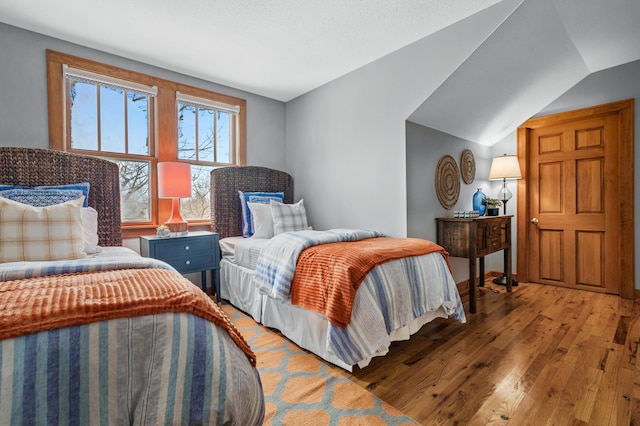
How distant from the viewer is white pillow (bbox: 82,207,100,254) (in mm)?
2205

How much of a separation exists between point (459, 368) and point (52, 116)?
3677 mm

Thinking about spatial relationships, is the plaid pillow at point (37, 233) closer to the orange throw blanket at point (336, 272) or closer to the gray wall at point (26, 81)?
the gray wall at point (26, 81)

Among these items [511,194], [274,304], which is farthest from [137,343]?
[511,194]

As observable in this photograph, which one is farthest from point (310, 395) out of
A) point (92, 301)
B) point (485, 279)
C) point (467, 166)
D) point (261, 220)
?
point (485, 279)

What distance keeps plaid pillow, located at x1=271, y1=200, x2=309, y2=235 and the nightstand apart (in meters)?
0.62

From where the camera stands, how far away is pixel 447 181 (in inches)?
134

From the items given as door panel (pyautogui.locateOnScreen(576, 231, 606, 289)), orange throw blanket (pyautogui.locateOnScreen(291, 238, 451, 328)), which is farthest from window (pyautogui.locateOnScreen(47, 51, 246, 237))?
door panel (pyautogui.locateOnScreen(576, 231, 606, 289))

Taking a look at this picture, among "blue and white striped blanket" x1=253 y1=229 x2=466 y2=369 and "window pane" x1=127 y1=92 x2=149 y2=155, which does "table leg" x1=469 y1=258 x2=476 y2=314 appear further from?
"window pane" x1=127 y1=92 x2=149 y2=155

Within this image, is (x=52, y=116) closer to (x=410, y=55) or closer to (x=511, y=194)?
(x=410, y=55)

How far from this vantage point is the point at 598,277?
3475 millimetres

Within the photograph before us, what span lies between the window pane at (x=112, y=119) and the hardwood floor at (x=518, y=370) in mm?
2925

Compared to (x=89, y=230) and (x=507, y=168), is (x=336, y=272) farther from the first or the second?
(x=507, y=168)

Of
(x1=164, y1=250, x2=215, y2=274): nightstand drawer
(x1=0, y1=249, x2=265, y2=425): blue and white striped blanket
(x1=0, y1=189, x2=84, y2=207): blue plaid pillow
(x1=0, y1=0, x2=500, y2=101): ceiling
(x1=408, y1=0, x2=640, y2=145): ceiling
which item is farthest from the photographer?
(x1=164, y1=250, x2=215, y2=274): nightstand drawer

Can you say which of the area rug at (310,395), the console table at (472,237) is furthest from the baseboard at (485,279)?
the area rug at (310,395)
